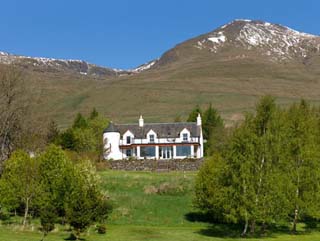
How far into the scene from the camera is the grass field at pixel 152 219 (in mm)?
37562

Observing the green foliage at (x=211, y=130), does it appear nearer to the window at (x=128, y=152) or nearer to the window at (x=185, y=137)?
the window at (x=185, y=137)

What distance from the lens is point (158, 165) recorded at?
245ft

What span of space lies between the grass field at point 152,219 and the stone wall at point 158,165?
20.2ft

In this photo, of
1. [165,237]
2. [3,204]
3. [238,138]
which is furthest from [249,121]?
[3,204]

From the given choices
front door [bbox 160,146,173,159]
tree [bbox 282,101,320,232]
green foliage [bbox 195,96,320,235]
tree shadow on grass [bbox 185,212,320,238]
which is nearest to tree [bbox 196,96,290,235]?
green foliage [bbox 195,96,320,235]

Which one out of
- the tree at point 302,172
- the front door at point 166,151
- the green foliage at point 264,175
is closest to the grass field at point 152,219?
the green foliage at point 264,175

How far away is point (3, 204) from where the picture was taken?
143 feet

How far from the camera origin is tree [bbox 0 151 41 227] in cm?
4322

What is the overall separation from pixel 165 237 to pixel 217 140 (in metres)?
57.0

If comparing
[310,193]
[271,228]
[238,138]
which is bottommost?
[271,228]

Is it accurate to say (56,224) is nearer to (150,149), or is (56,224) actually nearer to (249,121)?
(249,121)

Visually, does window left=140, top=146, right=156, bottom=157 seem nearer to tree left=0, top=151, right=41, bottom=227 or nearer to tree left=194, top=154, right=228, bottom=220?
tree left=194, top=154, right=228, bottom=220

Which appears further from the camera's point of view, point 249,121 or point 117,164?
point 117,164

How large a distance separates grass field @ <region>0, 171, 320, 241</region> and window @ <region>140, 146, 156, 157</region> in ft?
73.1
